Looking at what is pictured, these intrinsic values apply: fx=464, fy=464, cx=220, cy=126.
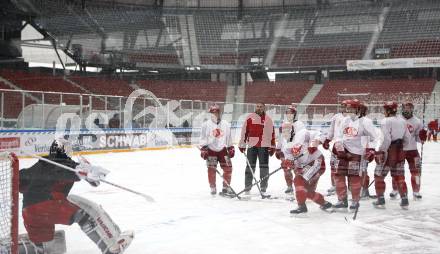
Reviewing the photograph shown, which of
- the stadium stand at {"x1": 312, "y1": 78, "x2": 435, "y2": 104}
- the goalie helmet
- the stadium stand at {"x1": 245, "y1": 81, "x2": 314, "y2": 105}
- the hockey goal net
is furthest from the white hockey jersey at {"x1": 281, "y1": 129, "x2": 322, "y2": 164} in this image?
the stadium stand at {"x1": 312, "y1": 78, "x2": 435, "y2": 104}

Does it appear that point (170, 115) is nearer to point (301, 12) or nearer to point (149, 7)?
point (149, 7)

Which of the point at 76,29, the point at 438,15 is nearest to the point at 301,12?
the point at 438,15

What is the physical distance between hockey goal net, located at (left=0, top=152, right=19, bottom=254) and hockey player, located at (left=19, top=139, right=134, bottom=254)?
3.4 inches

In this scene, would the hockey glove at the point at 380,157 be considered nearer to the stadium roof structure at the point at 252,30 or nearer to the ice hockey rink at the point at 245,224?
the ice hockey rink at the point at 245,224

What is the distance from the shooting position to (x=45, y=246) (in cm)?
236

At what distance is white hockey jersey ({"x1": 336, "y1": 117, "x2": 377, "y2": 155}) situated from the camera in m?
4.20

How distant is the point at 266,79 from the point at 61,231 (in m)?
17.3

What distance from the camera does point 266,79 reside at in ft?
63.4

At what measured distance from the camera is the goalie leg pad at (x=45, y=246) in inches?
90.6

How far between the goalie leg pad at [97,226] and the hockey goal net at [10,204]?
0.92 feet

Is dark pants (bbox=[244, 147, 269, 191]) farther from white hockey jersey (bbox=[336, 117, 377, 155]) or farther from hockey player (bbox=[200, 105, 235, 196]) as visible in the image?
white hockey jersey (bbox=[336, 117, 377, 155])

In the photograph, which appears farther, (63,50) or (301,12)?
(301,12)

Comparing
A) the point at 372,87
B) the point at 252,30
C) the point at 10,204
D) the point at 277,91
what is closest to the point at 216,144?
the point at 10,204

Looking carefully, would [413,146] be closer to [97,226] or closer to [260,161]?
[260,161]
